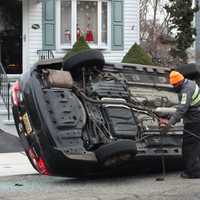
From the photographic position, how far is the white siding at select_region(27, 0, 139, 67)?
20219 mm

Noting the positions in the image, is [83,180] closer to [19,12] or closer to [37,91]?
[37,91]

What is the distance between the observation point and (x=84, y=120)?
8641mm

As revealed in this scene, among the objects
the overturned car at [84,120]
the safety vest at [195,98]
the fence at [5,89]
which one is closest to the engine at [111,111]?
the overturned car at [84,120]

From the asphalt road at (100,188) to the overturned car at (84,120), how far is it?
255 mm

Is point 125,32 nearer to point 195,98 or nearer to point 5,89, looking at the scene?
point 5,89

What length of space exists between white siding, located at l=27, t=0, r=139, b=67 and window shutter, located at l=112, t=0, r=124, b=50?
210 mm

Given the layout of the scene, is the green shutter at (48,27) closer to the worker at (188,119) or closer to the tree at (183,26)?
the tree at (183,26)

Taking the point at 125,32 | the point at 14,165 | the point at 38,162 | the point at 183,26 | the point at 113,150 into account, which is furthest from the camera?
the point at 183,26

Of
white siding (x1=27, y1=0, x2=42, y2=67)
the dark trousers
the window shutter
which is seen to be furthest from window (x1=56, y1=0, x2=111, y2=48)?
the dark trousers

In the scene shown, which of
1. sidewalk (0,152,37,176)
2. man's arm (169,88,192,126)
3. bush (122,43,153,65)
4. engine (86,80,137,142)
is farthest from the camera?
bush (122,43,153,65)

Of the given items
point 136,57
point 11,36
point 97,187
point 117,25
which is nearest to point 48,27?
point 11,36

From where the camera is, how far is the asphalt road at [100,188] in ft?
25.5

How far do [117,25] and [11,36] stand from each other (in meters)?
3.74

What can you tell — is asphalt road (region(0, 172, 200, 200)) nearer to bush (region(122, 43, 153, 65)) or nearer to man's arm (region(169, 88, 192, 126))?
man's arm (region(169, 88, 192, 126))
